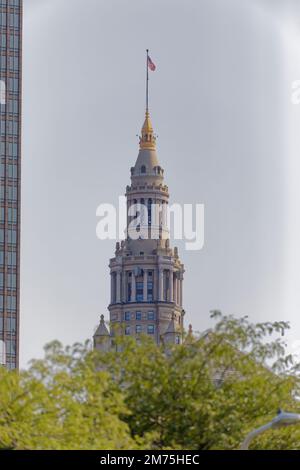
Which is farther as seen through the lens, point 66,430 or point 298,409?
point 298,409

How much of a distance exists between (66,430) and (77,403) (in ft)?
7.21

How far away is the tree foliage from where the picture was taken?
6334 cm

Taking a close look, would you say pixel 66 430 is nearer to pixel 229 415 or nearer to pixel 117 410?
pixel 117 410

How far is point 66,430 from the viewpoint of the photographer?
2482 inches

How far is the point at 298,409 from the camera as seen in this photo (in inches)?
2972

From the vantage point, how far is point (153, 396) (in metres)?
67.4

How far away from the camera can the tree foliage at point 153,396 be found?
208 ft
